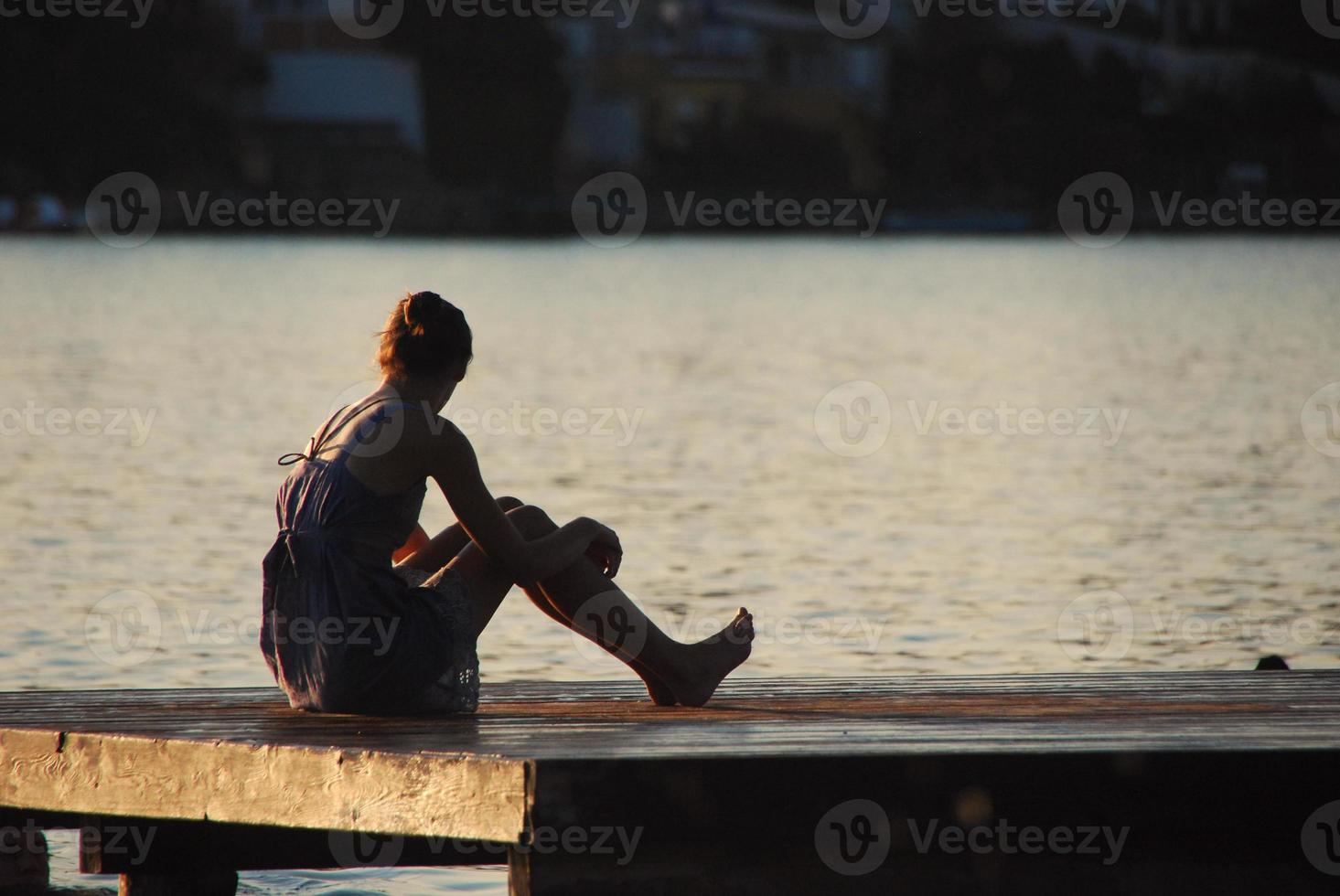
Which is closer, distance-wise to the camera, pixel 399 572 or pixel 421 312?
pixel 421 312

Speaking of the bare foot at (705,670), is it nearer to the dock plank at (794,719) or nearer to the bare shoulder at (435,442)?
the dock plank at (794,719)

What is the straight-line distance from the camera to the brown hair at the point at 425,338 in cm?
548

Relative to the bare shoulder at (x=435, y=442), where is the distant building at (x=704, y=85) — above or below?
above

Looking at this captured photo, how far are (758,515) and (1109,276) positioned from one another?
43.5m

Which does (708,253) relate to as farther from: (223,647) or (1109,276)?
(223,647)

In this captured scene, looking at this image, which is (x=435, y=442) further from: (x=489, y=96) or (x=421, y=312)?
(x=489, y=96)

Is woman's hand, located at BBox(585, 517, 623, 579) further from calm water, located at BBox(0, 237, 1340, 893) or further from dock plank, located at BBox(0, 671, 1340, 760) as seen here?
calm water, located at BBox(0, 237, 1340, 893)

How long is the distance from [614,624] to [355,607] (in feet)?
2.28

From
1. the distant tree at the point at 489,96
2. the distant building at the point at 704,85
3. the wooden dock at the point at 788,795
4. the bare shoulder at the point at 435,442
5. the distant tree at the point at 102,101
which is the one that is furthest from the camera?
the distant building at the point at 704,85

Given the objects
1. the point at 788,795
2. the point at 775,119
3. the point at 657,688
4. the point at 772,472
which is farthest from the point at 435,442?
the point at 775,119

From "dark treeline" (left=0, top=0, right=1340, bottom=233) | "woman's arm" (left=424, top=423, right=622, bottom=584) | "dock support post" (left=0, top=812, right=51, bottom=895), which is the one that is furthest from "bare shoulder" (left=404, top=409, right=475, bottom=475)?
"dark treeline" (left=0, top=0, right=1340, bottom=233)

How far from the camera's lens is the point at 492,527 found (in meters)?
5.57

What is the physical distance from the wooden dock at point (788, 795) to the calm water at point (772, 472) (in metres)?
1.87

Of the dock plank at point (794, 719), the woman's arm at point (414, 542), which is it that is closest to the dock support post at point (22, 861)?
the dock plank at point (794, 719)
